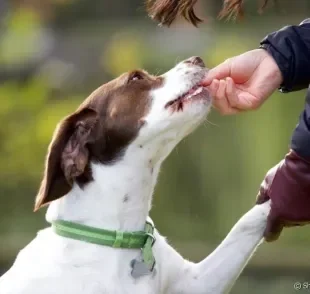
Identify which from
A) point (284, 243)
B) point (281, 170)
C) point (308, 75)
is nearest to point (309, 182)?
point (281, 170)

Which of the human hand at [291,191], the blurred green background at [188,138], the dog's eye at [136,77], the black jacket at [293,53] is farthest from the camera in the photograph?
the blurred green background at [188,138]

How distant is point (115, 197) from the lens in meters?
3.55

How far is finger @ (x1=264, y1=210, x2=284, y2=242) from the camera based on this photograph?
3381mm

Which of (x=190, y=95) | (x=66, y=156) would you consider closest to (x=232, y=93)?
(x=190, y=95)

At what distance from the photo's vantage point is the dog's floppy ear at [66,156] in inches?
135

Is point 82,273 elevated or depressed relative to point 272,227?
elevated

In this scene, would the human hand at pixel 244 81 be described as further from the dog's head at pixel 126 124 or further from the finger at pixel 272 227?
the finger at pixel 272 227

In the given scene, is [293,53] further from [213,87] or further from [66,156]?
[66,156]

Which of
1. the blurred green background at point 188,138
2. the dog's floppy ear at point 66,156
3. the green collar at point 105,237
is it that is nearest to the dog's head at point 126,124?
the dog's floppy ear at point 66,156

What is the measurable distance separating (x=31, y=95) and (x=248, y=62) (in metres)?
3.53

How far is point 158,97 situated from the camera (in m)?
3.57

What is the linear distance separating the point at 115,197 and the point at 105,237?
152 millimetres

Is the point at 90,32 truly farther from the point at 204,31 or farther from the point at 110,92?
the point at 110,92

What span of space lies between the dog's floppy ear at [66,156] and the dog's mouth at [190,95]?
297 millimetres
